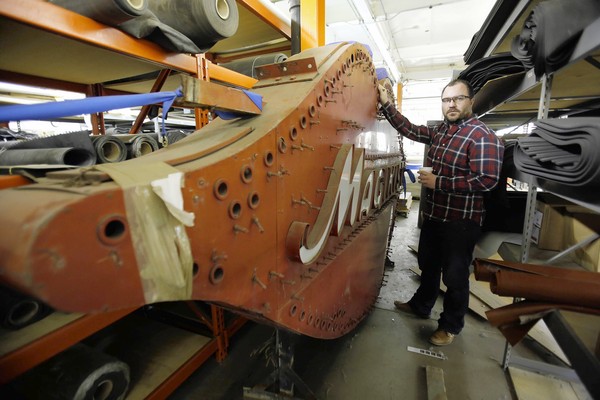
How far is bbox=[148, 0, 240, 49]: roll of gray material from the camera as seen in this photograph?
1.35 meters

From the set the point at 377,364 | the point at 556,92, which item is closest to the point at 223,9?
the point at 377,364

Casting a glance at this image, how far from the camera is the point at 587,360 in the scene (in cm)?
94

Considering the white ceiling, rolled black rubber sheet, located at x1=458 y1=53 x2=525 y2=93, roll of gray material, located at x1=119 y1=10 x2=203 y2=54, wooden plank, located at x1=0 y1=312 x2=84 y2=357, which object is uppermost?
the white ceiling

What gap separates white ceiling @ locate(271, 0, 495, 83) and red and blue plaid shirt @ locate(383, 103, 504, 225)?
3.02 meters

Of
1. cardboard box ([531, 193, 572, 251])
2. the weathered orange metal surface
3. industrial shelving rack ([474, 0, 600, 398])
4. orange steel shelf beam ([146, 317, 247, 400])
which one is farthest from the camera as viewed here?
cardboard box ([531, 193, 572, 251])

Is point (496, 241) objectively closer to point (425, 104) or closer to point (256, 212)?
point (256, 212)

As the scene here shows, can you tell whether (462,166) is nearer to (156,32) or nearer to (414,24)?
(156,32)

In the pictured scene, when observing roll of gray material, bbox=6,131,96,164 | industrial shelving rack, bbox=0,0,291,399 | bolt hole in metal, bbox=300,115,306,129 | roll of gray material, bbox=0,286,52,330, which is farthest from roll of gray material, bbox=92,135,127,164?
bolt hole in metal, bbox=300,115,306,129

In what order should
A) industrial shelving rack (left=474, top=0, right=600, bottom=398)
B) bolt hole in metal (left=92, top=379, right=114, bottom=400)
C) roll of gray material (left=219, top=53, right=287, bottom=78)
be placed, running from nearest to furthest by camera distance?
industrial shelving rack (left=474, top=0, right=600, bottom=398)
bolt hole in metal (left=92, top=379, right=114, bottom=400)
roll of gray material (left=219, top=53, right=287, bottom=78)

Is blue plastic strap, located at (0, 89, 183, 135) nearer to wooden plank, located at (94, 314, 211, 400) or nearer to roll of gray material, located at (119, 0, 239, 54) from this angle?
roll of gray material, located at (119, 0, 239, 54)

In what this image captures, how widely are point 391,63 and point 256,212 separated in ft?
24.1

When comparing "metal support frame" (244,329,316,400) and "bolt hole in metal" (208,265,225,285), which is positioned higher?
"bolt hole in metal" (208,265,225,285)

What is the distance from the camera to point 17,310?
1.21 metres

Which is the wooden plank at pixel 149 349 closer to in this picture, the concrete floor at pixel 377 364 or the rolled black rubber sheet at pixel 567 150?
the concrete floor at pixel 377 364
